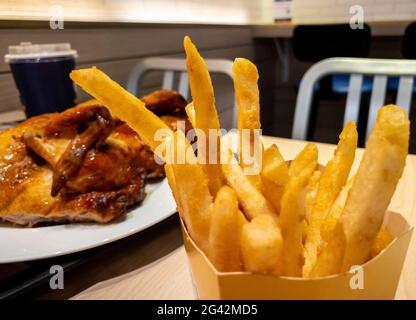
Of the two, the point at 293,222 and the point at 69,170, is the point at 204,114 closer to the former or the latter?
the point at 293,222

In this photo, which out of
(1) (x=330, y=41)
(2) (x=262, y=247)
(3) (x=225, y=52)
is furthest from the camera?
(3) (x=225, y=52)

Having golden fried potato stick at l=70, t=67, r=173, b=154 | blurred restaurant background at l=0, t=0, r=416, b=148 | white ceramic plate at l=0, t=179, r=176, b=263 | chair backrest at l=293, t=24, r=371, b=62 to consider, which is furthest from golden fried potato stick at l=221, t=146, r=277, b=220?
chair backrest at l=293, t=24, r=371, b=62

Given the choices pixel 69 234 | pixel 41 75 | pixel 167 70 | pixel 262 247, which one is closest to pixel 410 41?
pixel 167 70

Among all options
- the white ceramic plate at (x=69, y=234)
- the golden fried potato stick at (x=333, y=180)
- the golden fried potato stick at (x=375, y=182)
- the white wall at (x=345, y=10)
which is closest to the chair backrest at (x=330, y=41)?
the white wall at (x=345, y=10)

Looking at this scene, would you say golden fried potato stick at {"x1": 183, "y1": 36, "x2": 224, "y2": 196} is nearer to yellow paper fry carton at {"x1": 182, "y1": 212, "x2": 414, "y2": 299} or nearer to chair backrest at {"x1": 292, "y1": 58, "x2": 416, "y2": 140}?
yellow paper fry carton at {"x1": 182, "y1": 212, "x2": 414, "y2": 299}

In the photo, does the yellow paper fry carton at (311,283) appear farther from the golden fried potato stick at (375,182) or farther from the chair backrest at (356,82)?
the chair backrest at (356,82)
